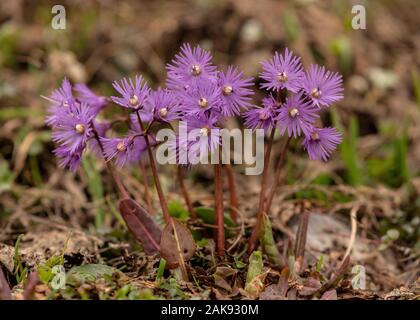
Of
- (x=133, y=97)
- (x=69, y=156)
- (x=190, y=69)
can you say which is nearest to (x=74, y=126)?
(x=69, y=156)

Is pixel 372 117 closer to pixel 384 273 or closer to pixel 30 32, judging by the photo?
pixel 384 273

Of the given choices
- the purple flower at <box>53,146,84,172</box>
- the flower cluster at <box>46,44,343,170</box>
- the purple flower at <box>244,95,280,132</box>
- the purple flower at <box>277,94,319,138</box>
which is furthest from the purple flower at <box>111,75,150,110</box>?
the purple flower at <box>277,94,319,138</box>

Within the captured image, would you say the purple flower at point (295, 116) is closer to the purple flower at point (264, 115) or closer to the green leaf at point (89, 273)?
the purple flower at point (264, 115)

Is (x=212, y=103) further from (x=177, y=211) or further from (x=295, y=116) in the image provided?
(x=177, y=211)

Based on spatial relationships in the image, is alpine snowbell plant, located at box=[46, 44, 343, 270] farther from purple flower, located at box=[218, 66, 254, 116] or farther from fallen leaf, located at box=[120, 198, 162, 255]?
fallen leaf, located at box=[120, 198, 162, 255]

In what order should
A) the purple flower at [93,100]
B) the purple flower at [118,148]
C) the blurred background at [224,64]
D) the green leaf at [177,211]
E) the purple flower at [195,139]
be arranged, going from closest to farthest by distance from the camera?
the purple flower at [195,139], the purple flower at [118,148], the purple flower at [93,100], the green leaf at [177,211], the blurred background at [224,64]

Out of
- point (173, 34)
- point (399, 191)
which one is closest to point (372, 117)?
point (399, 191)

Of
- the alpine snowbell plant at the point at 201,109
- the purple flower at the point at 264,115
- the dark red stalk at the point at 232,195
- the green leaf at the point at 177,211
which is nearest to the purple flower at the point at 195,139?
the alpine snowbell plant at the point at 201,109
